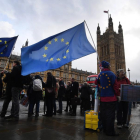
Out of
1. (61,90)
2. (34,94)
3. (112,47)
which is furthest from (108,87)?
(112,47)

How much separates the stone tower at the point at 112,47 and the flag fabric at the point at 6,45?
50303mm

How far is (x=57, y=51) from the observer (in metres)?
4.84

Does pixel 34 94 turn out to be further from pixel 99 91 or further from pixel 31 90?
pixel 99 91

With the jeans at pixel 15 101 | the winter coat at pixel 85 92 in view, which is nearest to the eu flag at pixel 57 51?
the jeans at pixel 15 101

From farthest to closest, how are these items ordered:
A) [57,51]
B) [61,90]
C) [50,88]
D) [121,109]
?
[61,90] → [50,88] → [57,51] → [121,109]

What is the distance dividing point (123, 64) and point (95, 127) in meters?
61.6

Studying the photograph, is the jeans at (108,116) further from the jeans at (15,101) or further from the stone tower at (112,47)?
the stone tower at (112,47)

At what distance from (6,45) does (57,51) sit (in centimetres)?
259

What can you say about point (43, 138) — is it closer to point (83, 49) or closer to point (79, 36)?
point (83, 49)

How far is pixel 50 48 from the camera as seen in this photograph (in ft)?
16.1

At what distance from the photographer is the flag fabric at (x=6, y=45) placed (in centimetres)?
570

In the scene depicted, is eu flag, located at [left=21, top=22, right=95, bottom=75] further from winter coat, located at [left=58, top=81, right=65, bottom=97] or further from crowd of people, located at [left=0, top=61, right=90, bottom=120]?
winter coat, located at [left=58, top=81, right=65, bottom=97]

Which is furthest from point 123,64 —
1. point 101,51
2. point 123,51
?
point 101,51

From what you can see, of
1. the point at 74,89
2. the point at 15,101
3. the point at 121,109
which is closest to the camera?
the point at 121,109
